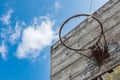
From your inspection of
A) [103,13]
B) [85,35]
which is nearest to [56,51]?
[85,35]

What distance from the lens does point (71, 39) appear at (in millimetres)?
4895

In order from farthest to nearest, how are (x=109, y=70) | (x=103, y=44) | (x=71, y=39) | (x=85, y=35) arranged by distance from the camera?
(x=71, y=39), (x=85, y=35), (x=103, y=44), (x=109, y=70)

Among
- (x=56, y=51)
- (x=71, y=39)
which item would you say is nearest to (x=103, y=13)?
(x=71, y=39)

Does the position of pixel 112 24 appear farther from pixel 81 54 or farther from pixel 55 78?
pixel 55 78

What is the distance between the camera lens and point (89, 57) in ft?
13.7

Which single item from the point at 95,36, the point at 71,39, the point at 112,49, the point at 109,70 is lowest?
the point at 109,70

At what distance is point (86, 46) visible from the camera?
174 inches

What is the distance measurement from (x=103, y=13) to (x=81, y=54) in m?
0.85

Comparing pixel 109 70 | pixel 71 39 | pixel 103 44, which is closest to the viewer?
pixel 109 70

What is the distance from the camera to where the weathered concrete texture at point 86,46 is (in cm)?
394

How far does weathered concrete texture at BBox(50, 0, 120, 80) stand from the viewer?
12.9ft

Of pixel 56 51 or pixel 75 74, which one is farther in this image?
pixel 56 51

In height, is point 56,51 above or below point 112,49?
above

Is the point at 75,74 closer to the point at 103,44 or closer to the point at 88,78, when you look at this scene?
the point at 88,78
